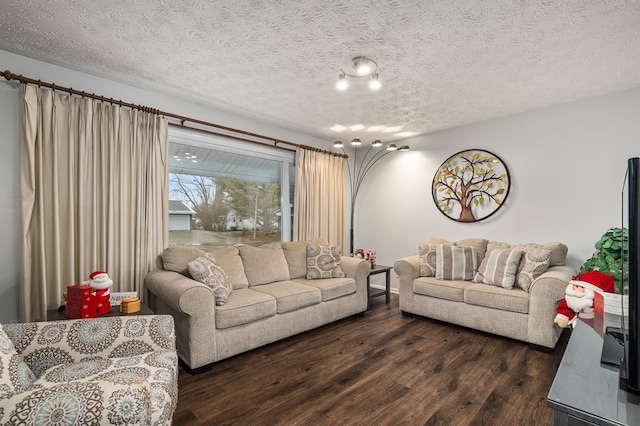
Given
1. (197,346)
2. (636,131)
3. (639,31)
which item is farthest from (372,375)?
(636,131)

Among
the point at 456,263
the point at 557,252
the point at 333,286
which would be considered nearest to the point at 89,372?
the point at 333,286

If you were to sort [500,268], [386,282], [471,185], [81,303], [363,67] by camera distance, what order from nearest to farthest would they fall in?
[81,303] → [363,67] → [500,268] → [471,185] → [386,282]

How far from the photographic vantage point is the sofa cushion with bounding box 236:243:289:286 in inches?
135

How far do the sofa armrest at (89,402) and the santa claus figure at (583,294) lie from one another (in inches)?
108

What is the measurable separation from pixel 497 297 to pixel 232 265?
8.89 ft

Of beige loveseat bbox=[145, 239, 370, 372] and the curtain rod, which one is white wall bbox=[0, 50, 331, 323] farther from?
beige loveseat bbox=[145, 239, 370, 372]

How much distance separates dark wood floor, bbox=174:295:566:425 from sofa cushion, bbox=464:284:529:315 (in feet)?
1.13

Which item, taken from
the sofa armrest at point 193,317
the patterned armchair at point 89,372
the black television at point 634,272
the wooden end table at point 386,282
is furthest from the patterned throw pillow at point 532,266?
the patterned armchair at point 89,372

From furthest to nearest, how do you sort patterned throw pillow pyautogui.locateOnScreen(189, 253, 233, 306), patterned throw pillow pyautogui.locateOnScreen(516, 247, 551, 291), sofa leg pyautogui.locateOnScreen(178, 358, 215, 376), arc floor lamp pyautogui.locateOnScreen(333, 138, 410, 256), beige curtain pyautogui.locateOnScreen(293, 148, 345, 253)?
arc floor lamp pyautogui.locateOnScreen(333, 138, 410, 256) → beige curtain pyautogui.locateOnScreen(293, 148, 345, 253) → patterned throw pillow pyautogui.locateOnScreen(516, 247, 551, 291) → patterned throw pillow pyautogui.locateOnScreen(189, 253, 233, 306) → sofa leg pyautogui.locateOnScreen(178, 358, 215, 376)

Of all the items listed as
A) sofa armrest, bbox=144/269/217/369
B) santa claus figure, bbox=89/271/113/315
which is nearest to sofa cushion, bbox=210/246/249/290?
sofa armrest, bbox=144/269/217/369

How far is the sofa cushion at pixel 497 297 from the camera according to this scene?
116 inches

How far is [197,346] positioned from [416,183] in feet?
11.9

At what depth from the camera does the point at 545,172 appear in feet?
11.8

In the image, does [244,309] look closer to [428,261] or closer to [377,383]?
[377,383]
